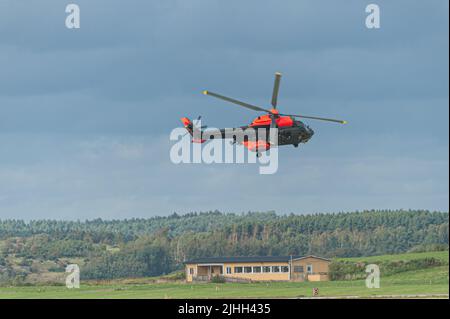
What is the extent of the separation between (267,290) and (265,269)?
29.5 m

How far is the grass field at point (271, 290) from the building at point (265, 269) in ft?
23.6

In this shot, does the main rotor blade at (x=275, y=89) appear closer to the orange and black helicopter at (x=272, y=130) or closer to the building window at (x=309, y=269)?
the orange and black helicopter at (x=272, y=130)

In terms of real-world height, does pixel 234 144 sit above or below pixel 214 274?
above

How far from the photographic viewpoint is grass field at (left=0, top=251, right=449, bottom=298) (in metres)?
127

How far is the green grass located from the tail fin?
25679mm

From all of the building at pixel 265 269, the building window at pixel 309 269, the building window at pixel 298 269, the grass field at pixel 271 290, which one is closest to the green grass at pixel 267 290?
the grass field at pixel 271 290

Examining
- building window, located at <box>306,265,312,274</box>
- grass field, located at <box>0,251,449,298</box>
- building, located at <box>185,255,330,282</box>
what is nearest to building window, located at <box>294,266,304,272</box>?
building, located at <box>185,255,330,282</box>

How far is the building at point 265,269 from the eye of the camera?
168m

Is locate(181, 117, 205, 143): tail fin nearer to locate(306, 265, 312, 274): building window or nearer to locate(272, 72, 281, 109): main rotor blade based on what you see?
locate(272, 72, 281, 109): main rotor blade
